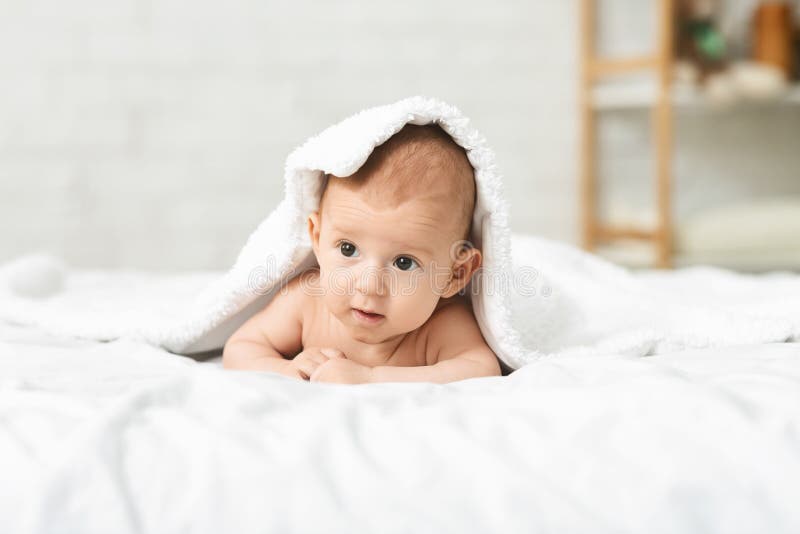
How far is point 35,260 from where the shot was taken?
5.06ft

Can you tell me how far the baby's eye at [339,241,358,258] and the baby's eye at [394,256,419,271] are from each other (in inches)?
2.1

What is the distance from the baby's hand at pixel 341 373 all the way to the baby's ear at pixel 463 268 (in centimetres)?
15

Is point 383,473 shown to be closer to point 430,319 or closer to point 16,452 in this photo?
point 16,452

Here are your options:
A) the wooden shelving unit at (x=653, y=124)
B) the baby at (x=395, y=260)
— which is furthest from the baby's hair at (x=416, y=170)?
the wooden shelving unit at (x=653, y=124)

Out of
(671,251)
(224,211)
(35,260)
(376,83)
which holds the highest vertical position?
(376,83)

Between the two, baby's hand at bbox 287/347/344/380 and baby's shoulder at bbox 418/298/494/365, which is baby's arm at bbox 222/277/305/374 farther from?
baby's shoulder at bbox 418/298/494/365

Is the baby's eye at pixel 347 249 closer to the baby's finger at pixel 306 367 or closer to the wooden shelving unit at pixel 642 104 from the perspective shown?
the baby's finger at pixel 306 367

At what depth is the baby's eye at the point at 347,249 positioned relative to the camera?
968 mm

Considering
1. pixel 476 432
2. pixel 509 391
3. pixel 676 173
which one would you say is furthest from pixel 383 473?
pixel 676 173

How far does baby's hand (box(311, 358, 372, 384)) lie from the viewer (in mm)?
897

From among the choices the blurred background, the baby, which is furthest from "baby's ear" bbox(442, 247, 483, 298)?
the blurred background

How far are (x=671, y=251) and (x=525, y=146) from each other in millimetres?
627

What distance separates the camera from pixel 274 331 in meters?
1.08

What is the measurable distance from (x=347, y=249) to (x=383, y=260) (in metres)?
0.05
